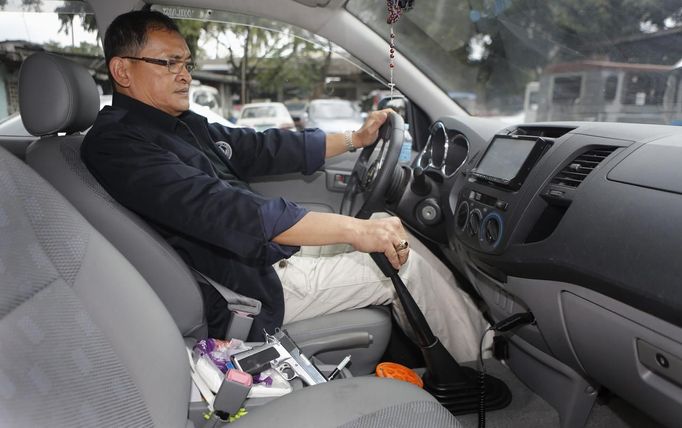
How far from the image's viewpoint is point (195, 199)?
133 centimetres

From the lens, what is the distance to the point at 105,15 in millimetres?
2133

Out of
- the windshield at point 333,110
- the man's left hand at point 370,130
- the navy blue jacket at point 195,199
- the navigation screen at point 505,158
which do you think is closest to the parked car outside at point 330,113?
the windshield at point 333,110

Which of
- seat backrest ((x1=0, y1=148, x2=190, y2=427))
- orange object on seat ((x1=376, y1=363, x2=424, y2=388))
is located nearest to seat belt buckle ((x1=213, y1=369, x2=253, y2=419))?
seat backrest ((x1=0, y1=148, x2=190, y2=427))

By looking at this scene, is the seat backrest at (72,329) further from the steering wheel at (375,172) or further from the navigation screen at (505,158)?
the navigation screen at (505,158)

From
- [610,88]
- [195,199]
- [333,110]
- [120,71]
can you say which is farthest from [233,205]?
[333,110]

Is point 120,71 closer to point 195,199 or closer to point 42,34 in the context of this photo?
point 195,199

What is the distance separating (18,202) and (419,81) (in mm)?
1703

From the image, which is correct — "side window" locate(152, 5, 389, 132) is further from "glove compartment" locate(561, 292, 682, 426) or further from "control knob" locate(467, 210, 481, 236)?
"glove compartment" locate(561, 292, 682, 426)

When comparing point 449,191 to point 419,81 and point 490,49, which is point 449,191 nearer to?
point 419,81

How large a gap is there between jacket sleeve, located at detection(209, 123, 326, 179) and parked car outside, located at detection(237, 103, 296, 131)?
3.27m

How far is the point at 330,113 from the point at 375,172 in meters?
2.76

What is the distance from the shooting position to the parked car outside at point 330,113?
3.92 meters

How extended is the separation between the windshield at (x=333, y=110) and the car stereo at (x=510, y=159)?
202cm

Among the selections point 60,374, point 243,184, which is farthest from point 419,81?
point 60,374
